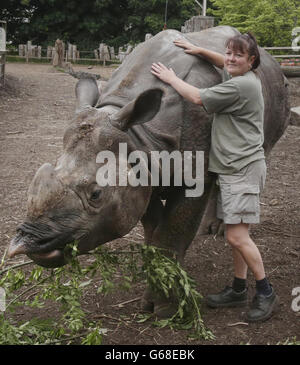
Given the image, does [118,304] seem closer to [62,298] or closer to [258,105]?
[62,298]

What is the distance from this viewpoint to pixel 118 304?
14.5 feet

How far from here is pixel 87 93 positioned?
4.00 meters

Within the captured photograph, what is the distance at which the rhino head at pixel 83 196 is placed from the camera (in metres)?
3.16

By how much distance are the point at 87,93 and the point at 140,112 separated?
0.62 m

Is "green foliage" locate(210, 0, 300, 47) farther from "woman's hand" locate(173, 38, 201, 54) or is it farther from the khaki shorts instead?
the khaki shorts

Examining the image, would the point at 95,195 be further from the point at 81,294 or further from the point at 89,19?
the point at 89,19

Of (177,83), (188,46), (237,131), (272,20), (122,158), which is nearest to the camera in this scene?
(122,158)

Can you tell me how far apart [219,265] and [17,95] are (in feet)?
34.6

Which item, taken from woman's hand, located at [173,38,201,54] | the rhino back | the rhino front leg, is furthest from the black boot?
woman's hand, located at [173,38,201,54]

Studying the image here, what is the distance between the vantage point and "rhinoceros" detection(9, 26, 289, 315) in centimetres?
320

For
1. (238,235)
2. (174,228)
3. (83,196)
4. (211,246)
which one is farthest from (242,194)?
(211,246)

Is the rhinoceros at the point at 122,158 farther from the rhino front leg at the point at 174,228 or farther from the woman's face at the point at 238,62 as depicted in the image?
the woman's face at the point at 238,62

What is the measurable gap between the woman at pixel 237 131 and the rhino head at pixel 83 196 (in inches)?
17.0

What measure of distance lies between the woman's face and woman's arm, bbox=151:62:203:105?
32 cm
